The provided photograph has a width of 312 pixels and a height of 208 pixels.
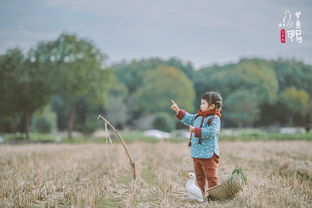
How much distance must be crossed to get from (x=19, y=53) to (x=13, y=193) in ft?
88.3

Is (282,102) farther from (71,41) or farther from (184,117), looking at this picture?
(184,117)

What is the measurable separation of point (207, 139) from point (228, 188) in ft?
2.64

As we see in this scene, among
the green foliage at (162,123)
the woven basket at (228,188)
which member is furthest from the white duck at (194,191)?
the green foliage at (162,123)

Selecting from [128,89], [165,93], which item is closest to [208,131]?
[165,93]

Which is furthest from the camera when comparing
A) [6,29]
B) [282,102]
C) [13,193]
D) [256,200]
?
[282,102]

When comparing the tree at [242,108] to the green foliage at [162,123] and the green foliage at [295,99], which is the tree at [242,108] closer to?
the green foliage at [295,99]

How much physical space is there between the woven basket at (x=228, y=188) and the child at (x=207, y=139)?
0.76ft

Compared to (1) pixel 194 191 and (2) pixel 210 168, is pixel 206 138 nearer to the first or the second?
(2) pixel 210 168

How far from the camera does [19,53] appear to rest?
30469 millimetres

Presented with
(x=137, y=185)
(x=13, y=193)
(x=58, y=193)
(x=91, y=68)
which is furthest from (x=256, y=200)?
(x=91, y=68)

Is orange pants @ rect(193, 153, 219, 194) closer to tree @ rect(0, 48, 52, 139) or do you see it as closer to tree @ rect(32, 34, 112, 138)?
tree @ rect(32, 34, 112, 138)

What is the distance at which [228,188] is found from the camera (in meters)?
5.21

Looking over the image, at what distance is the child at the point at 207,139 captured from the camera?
5.42 metres

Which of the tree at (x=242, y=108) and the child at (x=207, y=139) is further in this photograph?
the tree at (x=242, y=108)
